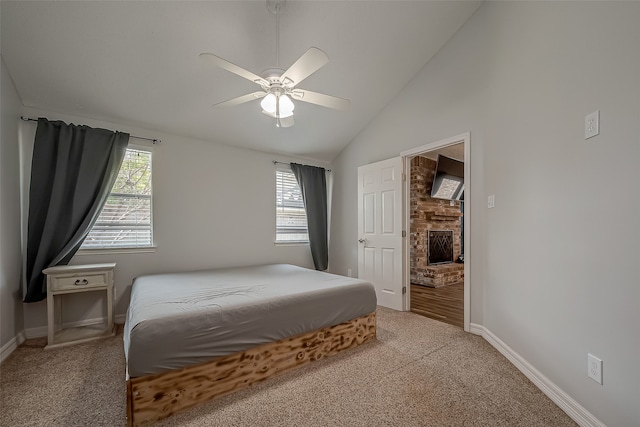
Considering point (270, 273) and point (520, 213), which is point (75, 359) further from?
point (520, 213)

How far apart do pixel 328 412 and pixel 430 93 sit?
11.0 feet

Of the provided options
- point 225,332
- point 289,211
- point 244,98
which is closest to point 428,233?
point 289,211

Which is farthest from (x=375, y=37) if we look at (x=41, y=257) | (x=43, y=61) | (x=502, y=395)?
(x=41, y=257)

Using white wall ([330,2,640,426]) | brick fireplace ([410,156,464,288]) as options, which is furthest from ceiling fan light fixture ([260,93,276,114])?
brick fireplace ([410,156,464,288])

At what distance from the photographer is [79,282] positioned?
7.75 feet

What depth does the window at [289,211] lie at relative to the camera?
4195 mm

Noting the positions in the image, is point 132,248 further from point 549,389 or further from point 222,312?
point 549,389

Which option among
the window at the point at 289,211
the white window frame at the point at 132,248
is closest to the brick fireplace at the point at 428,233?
the window at the point at 289,211

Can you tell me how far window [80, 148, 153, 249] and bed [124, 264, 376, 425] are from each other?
0.72 meters

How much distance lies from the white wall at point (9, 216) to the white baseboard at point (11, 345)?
0.01 meters

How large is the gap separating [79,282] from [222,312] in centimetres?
172

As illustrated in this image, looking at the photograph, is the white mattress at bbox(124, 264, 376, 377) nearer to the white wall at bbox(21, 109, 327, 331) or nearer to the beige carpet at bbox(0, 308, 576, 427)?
the beige carpet at bbox(0, 308, 576, 427)

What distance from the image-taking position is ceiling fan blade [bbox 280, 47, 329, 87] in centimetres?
148

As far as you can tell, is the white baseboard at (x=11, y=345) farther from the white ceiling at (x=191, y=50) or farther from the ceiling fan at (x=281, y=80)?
the ceiling fan at (x=281, y=80)
